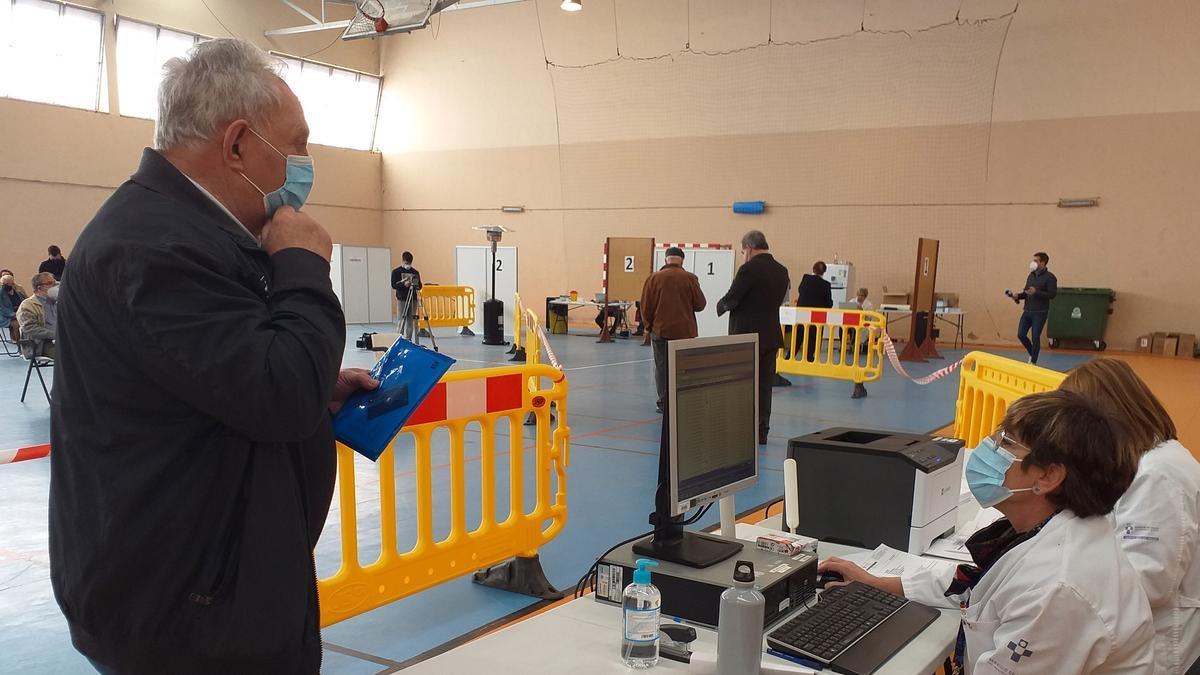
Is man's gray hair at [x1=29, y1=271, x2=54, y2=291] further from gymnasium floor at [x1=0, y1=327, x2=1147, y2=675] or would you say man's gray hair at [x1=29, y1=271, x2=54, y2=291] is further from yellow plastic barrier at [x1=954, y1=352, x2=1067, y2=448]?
yellow plastic barrier at [x1=954, y1=352, x2=1067, y2=448]

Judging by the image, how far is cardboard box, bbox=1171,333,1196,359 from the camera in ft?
48.0

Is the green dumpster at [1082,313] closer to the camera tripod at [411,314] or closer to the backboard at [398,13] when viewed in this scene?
the camera tripod at [411,314]

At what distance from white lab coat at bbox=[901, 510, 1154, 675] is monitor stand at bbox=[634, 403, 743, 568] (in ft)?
2.11

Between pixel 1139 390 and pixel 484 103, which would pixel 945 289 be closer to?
pixel 484 103

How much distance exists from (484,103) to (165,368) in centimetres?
2114

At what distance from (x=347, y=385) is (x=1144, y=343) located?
1710 cm

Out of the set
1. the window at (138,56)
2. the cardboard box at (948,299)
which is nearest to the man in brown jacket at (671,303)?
the cardboard box at (948,299)

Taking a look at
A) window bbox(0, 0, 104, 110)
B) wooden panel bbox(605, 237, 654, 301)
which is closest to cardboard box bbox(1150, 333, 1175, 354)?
wooden panel bbox(605, 237, 654, 301)

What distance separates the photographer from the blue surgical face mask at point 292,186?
141 centimetres

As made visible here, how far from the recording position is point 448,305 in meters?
16.6

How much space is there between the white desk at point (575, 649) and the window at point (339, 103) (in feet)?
68.6

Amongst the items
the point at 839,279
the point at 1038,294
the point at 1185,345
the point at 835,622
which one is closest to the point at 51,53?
the point at 839,279

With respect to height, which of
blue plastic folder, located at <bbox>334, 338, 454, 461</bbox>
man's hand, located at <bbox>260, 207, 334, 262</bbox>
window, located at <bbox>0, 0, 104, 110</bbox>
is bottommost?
blue plastic folder, located at <bbox>334, 338, 454, 461</bbox>

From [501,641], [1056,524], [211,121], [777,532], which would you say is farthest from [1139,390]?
[211,121]
